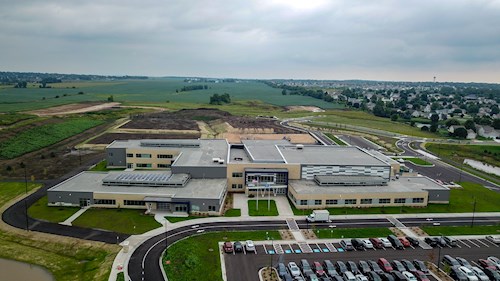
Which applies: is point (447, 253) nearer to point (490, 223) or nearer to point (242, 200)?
point (490, 223)

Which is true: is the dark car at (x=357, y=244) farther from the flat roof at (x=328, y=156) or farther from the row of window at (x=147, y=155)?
the row of window at (x=147, y=155)

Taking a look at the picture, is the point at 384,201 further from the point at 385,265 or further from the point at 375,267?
the point at 375,267

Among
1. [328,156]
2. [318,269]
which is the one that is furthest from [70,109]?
[318,269]

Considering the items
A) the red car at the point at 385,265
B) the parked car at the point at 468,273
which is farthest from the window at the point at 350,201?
the parked car at the point at 468,273

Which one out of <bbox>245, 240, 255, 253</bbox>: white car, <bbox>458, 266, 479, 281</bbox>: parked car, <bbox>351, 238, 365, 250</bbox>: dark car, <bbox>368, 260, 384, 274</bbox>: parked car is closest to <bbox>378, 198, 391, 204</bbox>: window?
<bbox>351, 238, 365, 250</bbox>: dark car

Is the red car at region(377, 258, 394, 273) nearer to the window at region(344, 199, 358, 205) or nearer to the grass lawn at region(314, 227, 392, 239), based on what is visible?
the grass lawn at region(314, 227, 392, 239)

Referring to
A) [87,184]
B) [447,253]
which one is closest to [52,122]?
[87,184]

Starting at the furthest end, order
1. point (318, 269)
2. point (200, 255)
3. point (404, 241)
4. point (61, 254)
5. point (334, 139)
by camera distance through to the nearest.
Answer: point (334, 139)
point (404, 241)
point (61, 254)
point (200, 255)
point (318, 269)
